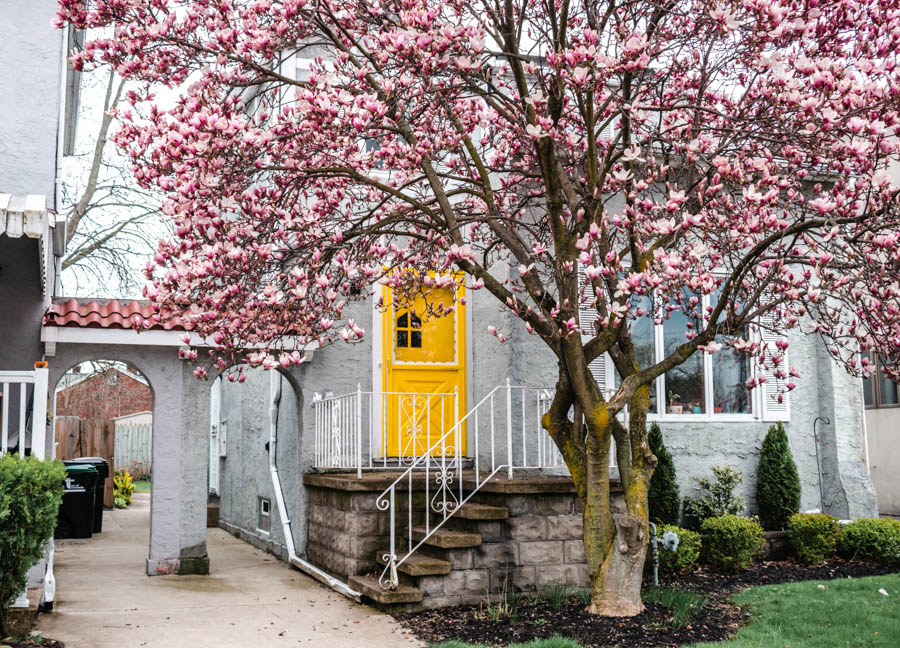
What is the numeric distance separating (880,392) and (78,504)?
46.7 feet

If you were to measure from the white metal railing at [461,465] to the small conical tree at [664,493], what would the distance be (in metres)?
1.17

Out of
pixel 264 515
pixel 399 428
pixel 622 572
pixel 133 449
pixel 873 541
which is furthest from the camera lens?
pixel 133 449

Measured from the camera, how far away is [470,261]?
632cm

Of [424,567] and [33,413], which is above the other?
[33,413]

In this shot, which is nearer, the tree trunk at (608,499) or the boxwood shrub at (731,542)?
the tree trunk at (608,499)

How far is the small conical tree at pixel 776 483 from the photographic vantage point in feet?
32.1

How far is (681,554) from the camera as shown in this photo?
8734 millimetres

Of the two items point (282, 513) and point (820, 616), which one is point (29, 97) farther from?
point (820, 616)

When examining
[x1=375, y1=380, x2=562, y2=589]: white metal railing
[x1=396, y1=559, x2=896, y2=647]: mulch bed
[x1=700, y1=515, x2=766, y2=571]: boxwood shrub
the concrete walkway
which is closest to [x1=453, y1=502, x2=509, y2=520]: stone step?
[x1=375, y1=380, x2=562, y2=589]: white metal railing

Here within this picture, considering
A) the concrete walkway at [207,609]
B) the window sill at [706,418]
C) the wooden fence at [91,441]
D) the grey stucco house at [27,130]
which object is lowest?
the concrete walkway at [207,609]

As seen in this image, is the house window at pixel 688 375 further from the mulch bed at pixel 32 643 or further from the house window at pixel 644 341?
the mulch bed at pixel 32 643

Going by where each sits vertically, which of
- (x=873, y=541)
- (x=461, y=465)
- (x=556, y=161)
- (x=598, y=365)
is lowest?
(x=873, y=541)

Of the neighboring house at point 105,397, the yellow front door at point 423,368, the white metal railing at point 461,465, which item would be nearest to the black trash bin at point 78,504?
the yellow front door at point 423,368

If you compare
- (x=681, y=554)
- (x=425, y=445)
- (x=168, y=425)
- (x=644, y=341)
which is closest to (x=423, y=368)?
(x=425, y=445)
